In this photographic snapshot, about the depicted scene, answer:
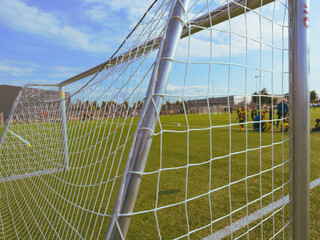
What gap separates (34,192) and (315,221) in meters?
3.15

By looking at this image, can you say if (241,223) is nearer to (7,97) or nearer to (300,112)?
(300,112)

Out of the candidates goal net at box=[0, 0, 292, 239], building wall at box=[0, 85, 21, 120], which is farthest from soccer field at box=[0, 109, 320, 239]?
building wall at box=[0, 85, 21, 120]

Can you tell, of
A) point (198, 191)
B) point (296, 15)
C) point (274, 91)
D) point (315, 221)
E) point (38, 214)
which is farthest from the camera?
point (198, 191)

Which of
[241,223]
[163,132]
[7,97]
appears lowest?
[241,223]

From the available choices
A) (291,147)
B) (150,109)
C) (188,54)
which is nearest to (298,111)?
(291,147)

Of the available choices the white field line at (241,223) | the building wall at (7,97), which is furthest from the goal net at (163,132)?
the building wall at (7,97)

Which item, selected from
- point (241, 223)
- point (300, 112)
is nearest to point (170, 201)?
point (241, 223)

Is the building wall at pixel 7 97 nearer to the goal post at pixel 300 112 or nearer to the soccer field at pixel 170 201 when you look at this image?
the soccer field at pixel 170 201

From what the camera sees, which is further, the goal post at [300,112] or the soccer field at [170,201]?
the soccer field at [170,201]

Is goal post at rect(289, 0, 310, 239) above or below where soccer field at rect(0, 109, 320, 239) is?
above

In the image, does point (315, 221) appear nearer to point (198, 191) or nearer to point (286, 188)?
point (286, 188)

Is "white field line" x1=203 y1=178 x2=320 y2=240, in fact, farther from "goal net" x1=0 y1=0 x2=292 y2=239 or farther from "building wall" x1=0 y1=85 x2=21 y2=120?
"building wall" x1=0 y1=85 x2=21 y2=120

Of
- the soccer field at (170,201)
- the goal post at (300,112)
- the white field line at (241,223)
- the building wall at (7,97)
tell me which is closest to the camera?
the goal post at (300,112)

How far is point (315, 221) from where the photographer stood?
1783 mm
